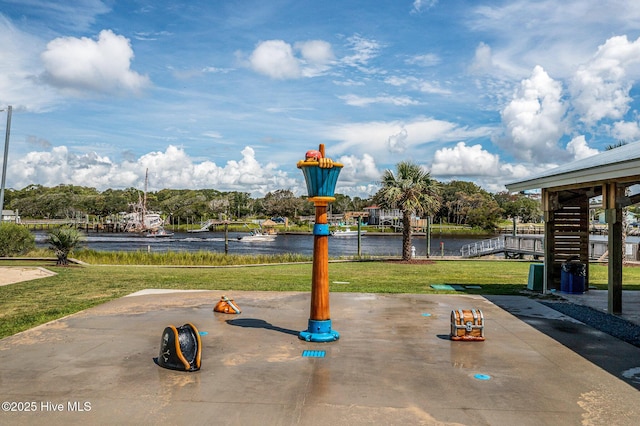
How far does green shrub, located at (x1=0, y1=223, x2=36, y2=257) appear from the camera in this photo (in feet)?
88.7

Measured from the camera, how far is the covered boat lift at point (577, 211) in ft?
38.6

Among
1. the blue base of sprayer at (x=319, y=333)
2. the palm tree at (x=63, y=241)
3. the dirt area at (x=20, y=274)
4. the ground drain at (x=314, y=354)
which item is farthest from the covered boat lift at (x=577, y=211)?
the palm tree at (x=63, y=241)

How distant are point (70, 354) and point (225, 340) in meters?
2.49

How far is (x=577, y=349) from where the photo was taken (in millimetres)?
8617

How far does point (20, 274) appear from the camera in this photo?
17875 millimetres

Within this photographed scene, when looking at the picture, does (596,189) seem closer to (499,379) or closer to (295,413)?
(499,379)

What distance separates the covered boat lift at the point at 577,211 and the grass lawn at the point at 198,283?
1545 mm

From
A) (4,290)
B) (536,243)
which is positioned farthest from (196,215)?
(4,290)

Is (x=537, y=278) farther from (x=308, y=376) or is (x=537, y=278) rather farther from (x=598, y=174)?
(x=308, y=376)

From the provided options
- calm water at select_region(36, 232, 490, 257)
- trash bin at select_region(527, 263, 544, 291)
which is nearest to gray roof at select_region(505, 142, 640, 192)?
trash bin at select_region(527, 263, 544, 291)

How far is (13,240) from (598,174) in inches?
1122

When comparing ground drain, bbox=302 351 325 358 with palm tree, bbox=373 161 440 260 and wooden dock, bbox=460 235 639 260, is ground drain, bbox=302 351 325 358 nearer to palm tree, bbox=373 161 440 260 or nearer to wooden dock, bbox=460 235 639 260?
palm tree, bbox=373 161 440 260

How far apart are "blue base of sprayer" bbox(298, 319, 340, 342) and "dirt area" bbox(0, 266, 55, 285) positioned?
12152 mm

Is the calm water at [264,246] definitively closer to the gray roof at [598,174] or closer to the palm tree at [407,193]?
the palm tree at [407,193]
